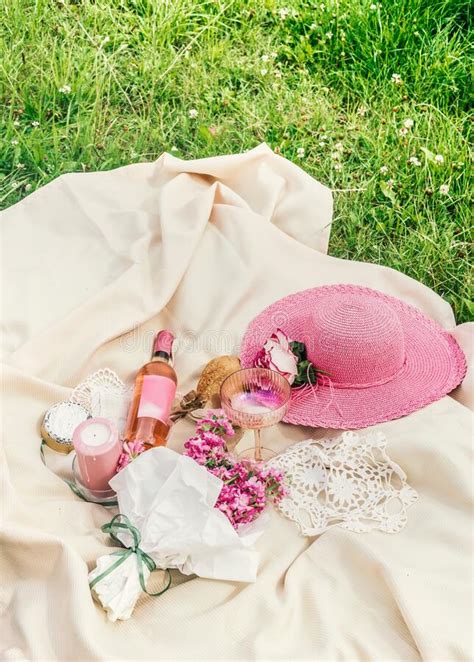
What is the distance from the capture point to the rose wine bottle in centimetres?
216

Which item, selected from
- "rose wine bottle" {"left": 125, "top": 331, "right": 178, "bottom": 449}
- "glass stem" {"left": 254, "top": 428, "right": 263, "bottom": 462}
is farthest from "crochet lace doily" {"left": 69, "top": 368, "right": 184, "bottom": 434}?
"glass stem" {"left": 254, "top": 428, "right": 263, "bottom": 462}

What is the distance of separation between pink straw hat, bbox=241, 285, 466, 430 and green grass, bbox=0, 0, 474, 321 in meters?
0.87

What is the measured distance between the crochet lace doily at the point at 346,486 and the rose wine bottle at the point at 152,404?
33 centimetres

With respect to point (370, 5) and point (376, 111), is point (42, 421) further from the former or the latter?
point (370, 5)

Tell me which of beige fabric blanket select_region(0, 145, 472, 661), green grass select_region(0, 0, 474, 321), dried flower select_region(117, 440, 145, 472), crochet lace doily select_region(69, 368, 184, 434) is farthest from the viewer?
green grass select_region(0, 0, 474, 321)

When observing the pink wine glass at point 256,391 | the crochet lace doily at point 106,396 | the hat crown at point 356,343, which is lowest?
the crochet lace doily at point 106,396

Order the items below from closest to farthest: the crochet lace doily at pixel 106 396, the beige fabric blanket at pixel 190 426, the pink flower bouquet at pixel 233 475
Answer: the beige fabric blanket at pixel 190 426 < the pink flower bouquet at pixel 233 475 < the crochet lace doily at pixel 106 396

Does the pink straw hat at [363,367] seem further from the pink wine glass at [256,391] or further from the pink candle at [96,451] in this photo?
the pink candle at [96,451]

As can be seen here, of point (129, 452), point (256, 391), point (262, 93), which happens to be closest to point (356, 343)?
point (256, 391)

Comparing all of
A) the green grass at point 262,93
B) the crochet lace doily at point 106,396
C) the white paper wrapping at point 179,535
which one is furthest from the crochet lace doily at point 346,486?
the green grass at point 262,93

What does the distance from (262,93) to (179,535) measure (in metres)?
2.50

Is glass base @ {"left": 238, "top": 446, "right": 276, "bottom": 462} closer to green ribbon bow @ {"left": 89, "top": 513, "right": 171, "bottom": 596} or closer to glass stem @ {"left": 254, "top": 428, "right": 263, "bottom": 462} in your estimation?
glass stem @ {"left": 254, "top": 428, "right": 263, "bottom": 462}

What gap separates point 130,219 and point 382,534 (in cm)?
152

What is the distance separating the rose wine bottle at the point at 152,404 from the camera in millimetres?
2158
